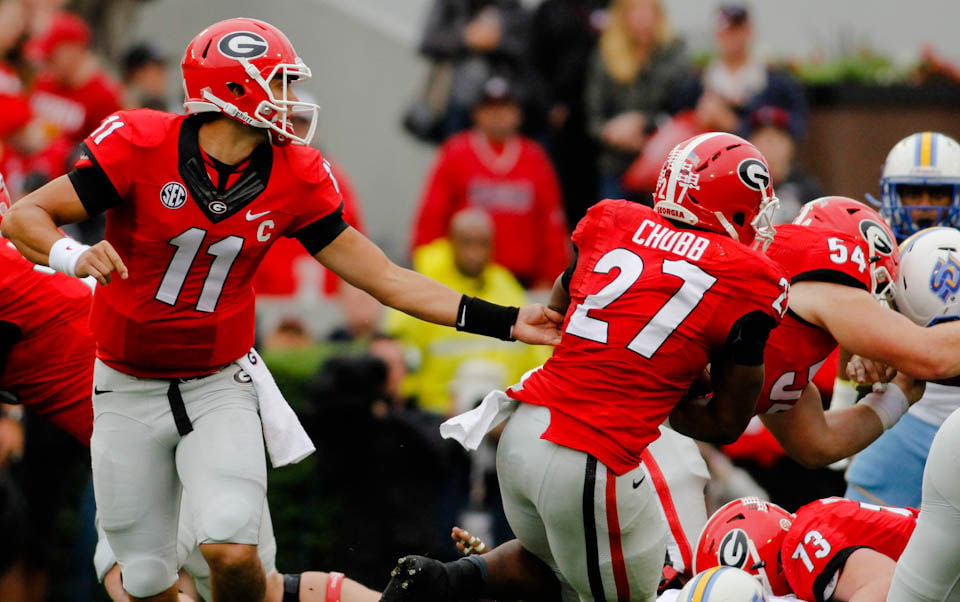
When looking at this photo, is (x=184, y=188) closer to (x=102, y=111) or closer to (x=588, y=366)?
(x=588, y=366)

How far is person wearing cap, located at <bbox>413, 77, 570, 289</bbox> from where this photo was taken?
10.0 meters

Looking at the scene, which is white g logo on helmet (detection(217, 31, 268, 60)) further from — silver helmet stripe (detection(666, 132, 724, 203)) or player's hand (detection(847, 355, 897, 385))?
player's hand (detection(847, 355, 897, 385))

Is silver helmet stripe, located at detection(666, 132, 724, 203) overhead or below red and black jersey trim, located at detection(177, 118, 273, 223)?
overhead

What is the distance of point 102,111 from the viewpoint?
398 inches

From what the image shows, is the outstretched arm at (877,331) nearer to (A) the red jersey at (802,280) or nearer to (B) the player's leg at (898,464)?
(A) the red jersey at (802,280)

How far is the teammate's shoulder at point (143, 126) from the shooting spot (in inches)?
197

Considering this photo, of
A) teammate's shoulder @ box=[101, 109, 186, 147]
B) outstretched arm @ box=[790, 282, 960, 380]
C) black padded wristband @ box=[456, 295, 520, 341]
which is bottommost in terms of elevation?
black padded wristband @ box=[456, 295, 520, 341]

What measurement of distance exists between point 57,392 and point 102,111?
4.65 meters

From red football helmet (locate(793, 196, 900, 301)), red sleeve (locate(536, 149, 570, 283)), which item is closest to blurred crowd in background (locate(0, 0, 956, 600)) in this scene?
red sleeve (locate(536, 149, 570, 283))

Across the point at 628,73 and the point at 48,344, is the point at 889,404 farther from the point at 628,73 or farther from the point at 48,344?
the point at 628,73

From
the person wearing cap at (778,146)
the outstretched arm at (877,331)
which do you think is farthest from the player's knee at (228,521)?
the person wearing cap at (778,146)

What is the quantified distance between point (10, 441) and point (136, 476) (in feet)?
10.5

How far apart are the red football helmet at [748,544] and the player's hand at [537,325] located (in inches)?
39.8

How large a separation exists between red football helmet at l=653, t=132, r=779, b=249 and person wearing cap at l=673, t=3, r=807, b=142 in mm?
5181
